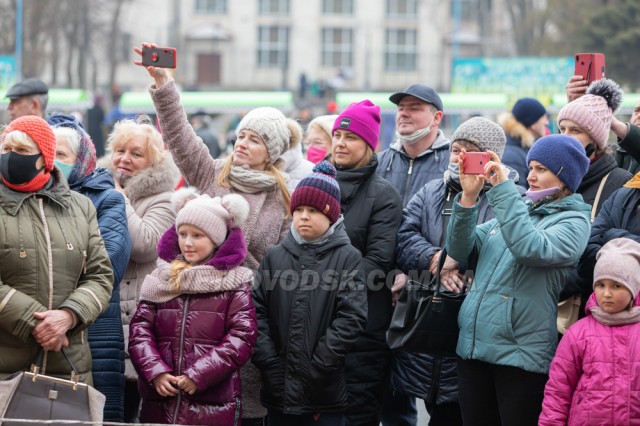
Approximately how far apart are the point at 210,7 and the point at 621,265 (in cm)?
6219

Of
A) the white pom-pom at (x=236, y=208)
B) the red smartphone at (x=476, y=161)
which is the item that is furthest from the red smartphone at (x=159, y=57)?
the red smartphone at (x=476, y=161)

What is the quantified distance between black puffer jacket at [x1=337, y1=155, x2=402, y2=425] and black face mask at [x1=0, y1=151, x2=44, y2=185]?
199 cm

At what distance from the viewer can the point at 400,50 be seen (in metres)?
65.9

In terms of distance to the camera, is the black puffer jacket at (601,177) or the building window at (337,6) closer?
the black puffer jacket at (601,177)

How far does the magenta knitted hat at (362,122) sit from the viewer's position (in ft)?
21.1

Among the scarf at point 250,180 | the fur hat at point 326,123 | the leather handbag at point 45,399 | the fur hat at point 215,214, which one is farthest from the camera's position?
the fur hat at point 326,123

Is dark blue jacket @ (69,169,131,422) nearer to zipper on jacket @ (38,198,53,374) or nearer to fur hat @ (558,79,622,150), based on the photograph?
zipper on jacket @ (38,198,53,374)

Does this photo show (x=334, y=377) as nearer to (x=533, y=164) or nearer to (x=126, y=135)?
(x=533, y=164)

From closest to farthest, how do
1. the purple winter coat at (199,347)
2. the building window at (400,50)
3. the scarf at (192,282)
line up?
the purple winter coat at (199,347)
the scarf at (192,282)
the building window at (400,50)

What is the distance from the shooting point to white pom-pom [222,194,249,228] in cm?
583

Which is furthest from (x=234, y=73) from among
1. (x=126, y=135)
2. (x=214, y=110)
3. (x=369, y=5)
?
(x=126, y=135)

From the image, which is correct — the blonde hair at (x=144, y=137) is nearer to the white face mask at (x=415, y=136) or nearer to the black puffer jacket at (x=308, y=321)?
the black puffer jacket at (x=308, y=321)

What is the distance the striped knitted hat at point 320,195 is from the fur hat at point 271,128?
1.94 feet

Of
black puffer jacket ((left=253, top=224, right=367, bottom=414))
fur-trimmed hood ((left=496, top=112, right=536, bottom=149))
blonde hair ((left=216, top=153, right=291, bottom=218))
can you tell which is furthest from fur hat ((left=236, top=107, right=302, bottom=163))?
fur-trimmed hood ((left=496, top=112, right=536, bottom=149))
